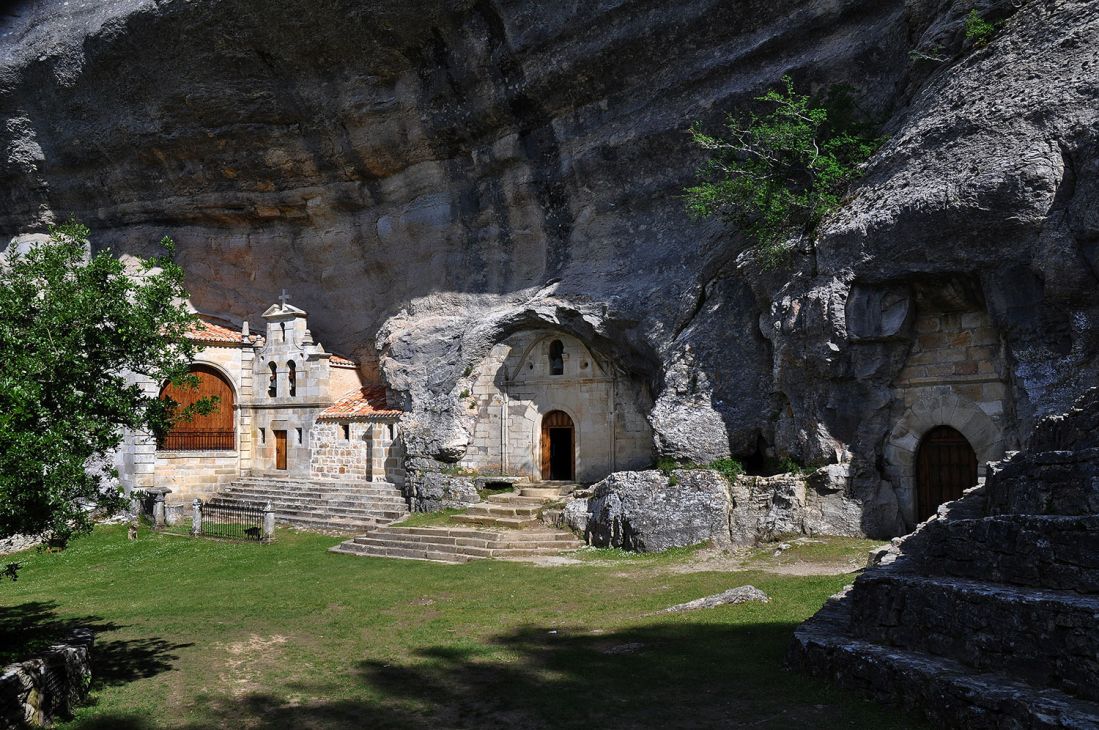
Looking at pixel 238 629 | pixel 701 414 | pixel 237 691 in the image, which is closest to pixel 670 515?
pixel 701 414

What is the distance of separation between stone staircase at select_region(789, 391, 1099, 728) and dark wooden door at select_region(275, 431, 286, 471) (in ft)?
80.7

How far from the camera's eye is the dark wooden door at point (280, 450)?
30484 millimetres

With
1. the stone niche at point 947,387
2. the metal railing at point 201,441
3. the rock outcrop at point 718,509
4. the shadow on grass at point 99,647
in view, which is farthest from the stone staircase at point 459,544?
the metal railing at point 201,441

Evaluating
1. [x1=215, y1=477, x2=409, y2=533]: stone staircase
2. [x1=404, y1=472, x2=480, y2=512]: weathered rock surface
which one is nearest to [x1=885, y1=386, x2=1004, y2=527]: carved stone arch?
[x1=404, y1=472, x2=480, y2=512]: weathered rock surface

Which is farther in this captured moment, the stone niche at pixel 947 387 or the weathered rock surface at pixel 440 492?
the weathered rock surface at pixel 440 492

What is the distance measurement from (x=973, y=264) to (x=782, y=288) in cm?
388

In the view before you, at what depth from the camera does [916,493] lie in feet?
57.0

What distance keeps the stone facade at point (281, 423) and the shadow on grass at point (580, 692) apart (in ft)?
55.9

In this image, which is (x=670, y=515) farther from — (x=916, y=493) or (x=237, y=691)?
(x=237, y=691)

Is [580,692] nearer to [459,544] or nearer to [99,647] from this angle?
[99,647]

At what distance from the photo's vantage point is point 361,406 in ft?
93.8

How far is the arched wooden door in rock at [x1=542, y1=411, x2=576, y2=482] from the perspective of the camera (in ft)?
83.1

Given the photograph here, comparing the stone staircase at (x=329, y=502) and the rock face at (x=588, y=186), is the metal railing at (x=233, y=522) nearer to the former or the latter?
the stone staircase at (x=329, y=502)

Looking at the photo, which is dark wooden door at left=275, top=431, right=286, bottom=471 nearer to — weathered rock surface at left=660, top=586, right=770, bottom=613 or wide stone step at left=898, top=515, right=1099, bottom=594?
weathered rock surface at left=660, top=586, right=770, bottom=613
